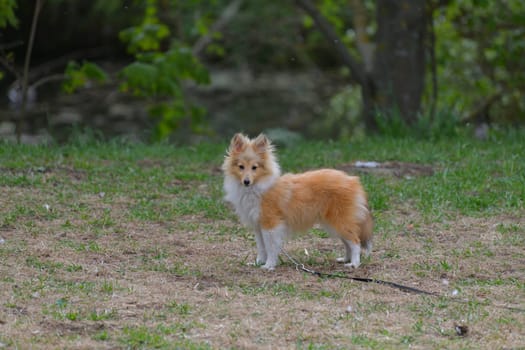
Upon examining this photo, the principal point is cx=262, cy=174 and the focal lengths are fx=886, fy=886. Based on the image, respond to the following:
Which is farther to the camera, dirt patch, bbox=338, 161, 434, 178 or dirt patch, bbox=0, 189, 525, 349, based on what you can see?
dirt patch, bbox=338, 161, 434, 178

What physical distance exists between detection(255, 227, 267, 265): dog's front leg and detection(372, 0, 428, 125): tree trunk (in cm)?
730

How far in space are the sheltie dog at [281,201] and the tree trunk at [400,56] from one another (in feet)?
23.6

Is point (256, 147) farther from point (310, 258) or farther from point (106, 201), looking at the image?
point (106, 201)

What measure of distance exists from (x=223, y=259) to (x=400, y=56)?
7.79m

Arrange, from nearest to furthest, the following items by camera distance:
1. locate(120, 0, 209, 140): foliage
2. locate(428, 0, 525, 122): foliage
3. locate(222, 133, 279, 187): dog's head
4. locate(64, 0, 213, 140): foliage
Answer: locate(222, 133, 279, 187): dog's head, locate(64, 0, 213, 140): foliage, locate(120, 0, 209, 140): foliage, locate(428, 0, 525, 122): foliage

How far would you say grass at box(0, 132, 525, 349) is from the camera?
18.2 feet

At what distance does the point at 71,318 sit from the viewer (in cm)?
568

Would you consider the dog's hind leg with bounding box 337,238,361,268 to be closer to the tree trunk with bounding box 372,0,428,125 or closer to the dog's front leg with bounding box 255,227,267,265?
the dog's front leg with bounding box 255,227,267,265

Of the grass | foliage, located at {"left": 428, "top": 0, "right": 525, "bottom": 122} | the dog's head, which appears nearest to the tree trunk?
foliage, located at {"left": 428, "top": 0, "right": 525, "bottom": 122}

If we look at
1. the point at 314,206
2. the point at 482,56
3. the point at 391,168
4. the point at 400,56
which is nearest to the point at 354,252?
the point at 314,206

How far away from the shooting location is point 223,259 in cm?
740

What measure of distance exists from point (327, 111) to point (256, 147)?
14146 mm

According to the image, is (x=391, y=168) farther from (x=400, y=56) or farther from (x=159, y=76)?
(x=159, y=76)

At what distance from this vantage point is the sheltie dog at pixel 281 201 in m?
7.02
